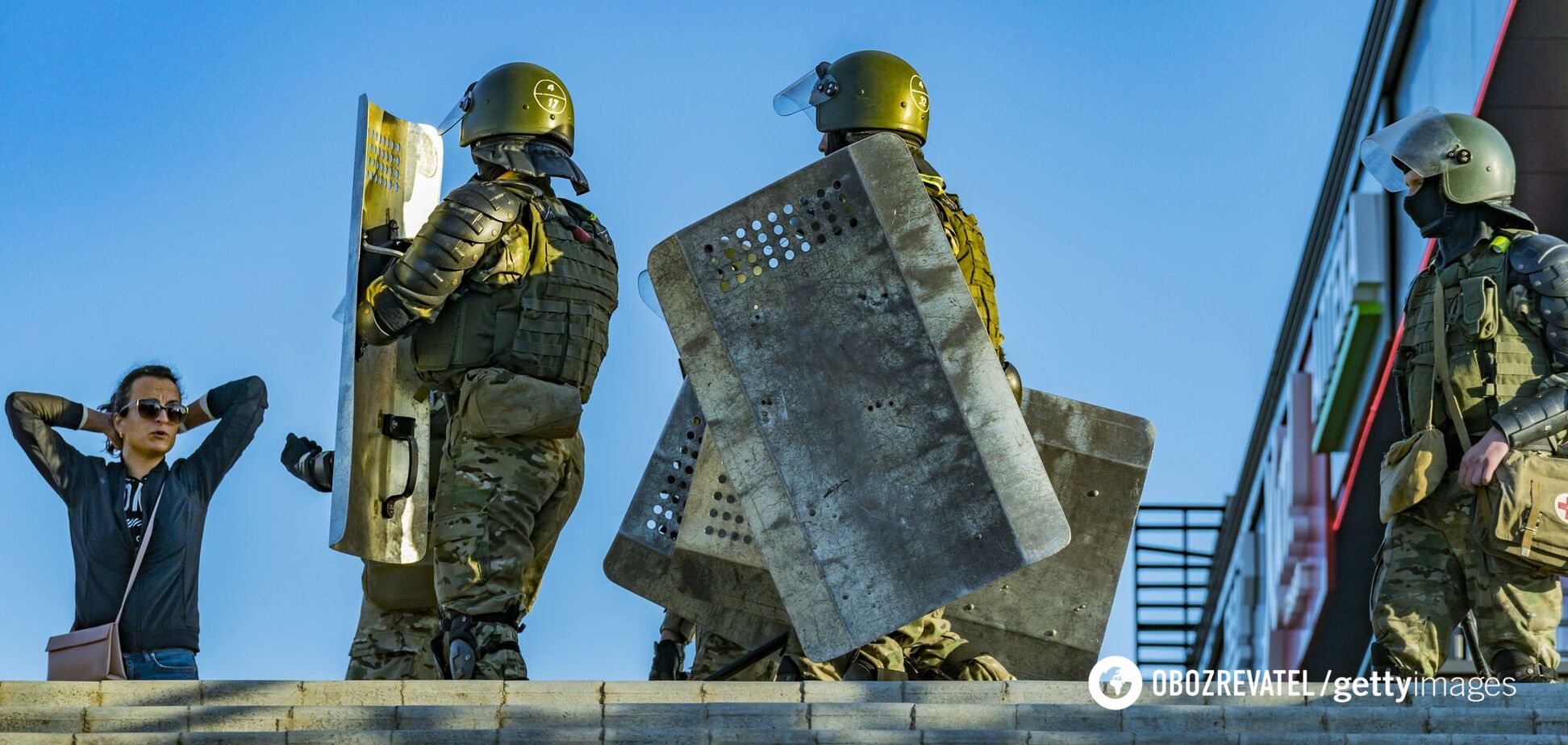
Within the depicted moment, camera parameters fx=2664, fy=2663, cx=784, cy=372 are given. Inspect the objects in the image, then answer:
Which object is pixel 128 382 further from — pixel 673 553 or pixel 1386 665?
pixel 1386 665

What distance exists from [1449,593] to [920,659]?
74.7 inches

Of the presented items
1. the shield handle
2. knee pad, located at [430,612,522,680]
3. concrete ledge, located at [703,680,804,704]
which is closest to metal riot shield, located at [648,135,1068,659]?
concrete ledge, located at [703,680,804,704]

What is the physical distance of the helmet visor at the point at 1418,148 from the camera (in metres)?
9.79

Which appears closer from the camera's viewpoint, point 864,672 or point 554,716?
point 554,716

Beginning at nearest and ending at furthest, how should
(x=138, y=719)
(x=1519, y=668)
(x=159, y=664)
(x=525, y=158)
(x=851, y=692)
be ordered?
(x=138, y=719), (x=851, y=692), (x=1519, y=668), (x=159, y=664), (x=525, y=158)

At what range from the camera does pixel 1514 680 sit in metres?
8.95

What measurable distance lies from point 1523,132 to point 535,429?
918cm

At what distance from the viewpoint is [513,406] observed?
9984 mm

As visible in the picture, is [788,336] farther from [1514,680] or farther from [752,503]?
[1514,680]

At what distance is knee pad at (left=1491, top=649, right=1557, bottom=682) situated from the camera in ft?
29.8

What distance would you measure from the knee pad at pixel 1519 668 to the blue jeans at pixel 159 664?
461 centimetres

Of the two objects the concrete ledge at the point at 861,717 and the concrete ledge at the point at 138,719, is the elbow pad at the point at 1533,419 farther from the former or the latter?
the concrete ledge at the point at 138,719

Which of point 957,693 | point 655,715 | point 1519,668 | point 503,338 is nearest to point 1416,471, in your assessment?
point 1519,668

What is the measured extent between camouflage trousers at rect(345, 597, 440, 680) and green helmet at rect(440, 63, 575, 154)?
2.00 m
